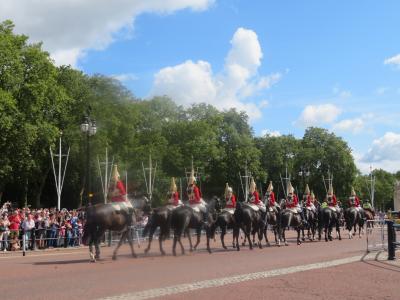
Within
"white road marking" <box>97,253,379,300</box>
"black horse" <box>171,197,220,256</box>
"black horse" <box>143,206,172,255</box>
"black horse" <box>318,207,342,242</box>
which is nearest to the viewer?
"white road marking" <box>97,253,379,300</box>

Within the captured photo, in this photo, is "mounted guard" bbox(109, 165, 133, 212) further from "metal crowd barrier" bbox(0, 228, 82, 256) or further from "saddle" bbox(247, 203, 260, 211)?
"metal crowd barrier" bbox(0, 228, 82, 256)

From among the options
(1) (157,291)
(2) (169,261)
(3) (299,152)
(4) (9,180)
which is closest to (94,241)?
(2) (169,261)

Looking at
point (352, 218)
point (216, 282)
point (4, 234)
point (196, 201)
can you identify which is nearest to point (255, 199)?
point (196, 201)

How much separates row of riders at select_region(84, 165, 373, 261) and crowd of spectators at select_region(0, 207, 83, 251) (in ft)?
19.6

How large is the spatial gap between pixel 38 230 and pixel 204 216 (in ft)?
30.0

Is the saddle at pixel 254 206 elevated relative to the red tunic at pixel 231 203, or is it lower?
lower

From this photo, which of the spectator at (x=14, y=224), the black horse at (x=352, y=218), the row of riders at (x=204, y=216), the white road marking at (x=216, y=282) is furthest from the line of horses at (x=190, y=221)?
the white road marking at (x=216, y=282)

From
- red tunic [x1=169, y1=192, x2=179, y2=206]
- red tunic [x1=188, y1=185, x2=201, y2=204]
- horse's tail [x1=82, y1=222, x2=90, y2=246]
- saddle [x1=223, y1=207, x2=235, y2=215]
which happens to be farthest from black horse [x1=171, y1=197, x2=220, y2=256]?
horse's tail [x1=82, y1=222, x2=90, y2=246]

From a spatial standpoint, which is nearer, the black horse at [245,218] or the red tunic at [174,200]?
the red tunic at [174,200]

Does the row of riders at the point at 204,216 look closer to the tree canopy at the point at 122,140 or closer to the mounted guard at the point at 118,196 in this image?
the mounted guard at the point at 118,196

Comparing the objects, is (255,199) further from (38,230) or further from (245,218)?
(38,230)

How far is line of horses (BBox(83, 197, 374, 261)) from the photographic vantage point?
18.8 metres

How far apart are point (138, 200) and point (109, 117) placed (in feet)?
147

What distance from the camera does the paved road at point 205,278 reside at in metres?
11.2
